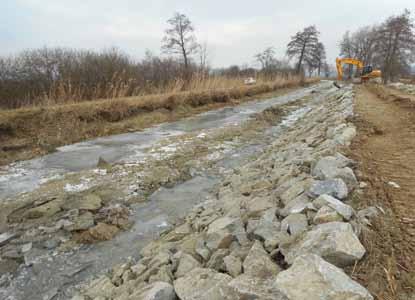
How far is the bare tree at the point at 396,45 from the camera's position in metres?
22.2

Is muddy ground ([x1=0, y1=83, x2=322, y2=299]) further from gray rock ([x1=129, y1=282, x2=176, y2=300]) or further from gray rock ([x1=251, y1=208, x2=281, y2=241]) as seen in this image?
gray rock ([x1=251, y1=208, x2=281, y2=241])

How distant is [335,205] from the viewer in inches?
67.1

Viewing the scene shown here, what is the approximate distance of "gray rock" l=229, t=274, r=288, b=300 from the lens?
1.19 metres

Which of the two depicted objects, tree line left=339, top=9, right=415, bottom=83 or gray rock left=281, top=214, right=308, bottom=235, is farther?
tree line left=339, top=9, right=415, bottom=83

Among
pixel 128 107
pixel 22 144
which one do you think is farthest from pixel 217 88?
pixel 22 144

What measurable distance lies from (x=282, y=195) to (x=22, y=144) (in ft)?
20.5

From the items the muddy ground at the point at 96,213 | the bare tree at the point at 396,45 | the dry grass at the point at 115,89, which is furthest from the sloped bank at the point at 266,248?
the bare tree at the point at 396,45

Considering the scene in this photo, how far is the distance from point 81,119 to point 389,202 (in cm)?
787

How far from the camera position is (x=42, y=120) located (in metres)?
7.15

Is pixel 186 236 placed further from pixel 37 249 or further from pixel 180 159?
pixel 180 159

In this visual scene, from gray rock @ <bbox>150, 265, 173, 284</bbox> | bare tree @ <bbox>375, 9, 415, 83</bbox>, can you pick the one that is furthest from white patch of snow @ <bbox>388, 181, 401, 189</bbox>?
bare tree @ <bbox>375, 9, 415, 83</bbox>

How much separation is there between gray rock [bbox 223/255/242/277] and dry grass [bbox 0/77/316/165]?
5.41 metres

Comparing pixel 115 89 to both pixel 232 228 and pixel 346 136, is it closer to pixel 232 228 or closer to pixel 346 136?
pixel 346 136

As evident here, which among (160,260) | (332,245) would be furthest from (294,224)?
(160,260)
